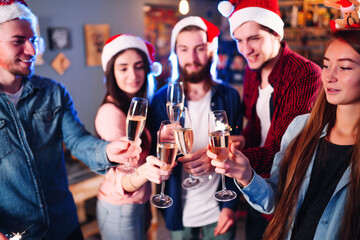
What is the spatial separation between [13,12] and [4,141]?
1.95 ft

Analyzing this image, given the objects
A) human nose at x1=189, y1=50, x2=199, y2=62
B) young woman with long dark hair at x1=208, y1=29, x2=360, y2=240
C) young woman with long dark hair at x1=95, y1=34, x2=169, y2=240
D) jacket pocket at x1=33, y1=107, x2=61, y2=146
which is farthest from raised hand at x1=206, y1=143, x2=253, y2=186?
jacket pocket at x1=33, y1=107, x2=61, y2=146

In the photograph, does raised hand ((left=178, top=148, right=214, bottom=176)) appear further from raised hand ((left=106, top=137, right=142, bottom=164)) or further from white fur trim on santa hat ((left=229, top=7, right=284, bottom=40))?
white fur trim on santa hat ((left=229, top=7, right=284, bottom=40))

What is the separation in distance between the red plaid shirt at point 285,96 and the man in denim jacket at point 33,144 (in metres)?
0.64

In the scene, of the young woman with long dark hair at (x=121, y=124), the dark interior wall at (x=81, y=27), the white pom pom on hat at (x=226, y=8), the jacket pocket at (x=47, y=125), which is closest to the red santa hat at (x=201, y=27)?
the white pom pom on hat at (x=226, y=8)

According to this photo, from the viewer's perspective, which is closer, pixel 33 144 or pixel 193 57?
pixel 33 144

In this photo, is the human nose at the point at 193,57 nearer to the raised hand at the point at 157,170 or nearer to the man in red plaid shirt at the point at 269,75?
the man in red plaid shirt at the point at 269,75

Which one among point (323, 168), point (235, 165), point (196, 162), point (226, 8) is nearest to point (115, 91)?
point (196, 162)

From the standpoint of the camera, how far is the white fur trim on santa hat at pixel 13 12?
4.83 feet

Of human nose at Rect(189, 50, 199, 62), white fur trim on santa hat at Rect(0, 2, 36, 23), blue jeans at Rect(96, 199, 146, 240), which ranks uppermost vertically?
white fur trim on santa hat at Rect(0, 2, 36, 23)

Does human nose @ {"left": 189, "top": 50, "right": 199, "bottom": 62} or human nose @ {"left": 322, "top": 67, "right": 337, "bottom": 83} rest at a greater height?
human nose @ {"left": 189, "top": 50, "right": 199, "bottom": 62}

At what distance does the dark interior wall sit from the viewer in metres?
3.66

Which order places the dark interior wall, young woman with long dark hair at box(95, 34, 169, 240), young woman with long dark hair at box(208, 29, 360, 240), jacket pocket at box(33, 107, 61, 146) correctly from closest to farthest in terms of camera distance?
young woman with long dark hair at box(208, 29, 360, 240), jacket pocket at box(33, 107, 61, 146), young woman with long dark hair at box(95, 34, 169, 240), the dark interior wall

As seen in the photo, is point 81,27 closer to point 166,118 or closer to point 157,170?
point 166,118

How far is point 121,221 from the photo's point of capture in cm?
176
